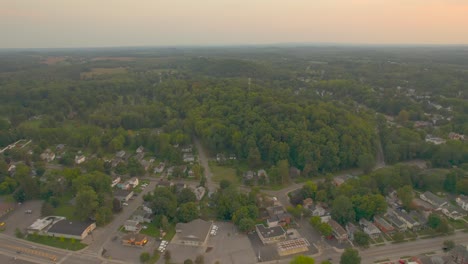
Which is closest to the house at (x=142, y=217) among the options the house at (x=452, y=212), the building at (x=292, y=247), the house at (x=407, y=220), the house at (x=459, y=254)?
the building at (x=292, y=247)

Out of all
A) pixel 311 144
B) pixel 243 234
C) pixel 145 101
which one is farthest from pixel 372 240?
pixel 145 101

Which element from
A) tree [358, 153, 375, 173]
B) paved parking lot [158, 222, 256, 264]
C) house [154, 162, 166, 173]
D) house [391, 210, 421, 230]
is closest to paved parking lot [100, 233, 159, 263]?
paved parking lot [158, 222, 256, 264]

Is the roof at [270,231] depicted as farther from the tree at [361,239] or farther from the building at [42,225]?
the building at [42,225]

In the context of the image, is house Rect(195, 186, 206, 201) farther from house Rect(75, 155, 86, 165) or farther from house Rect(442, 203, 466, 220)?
house Rect(442, 203, 466, 220)

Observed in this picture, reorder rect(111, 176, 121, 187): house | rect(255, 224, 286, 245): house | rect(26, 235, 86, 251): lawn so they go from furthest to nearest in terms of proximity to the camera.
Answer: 1. rect(111, 176, 121, 187): house
2. rect(255, 224, 286, 245): house
3. rect(26, 235, 86, 251): lawn

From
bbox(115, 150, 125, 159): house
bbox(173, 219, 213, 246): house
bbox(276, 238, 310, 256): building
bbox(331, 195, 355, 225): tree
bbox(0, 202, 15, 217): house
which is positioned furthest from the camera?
bbox(115, 150, 125, 159): house

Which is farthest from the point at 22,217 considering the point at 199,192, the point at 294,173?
the point at 294,173
